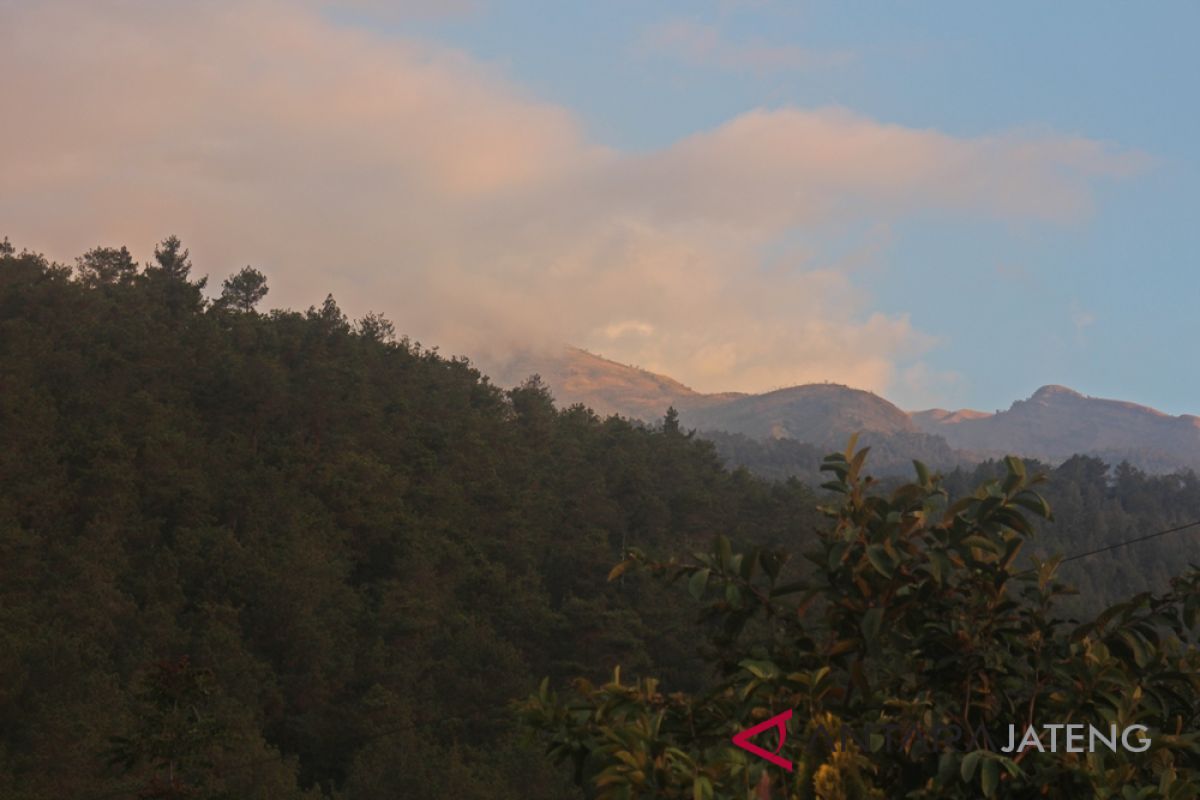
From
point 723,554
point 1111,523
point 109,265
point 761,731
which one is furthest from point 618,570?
point 1111,523

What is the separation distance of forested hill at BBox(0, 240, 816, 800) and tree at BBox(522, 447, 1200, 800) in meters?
18.7

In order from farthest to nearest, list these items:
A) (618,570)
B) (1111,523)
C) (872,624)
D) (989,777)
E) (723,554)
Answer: (1111,523) → (723,554) → (618,570) → (872,624) → (989,777)

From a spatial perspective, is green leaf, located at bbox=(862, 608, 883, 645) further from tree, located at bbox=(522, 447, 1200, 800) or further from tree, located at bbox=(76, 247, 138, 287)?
tree, located at bbox=(76, 247, 138, 287)

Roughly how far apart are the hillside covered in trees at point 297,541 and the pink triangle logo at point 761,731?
11.1 meters

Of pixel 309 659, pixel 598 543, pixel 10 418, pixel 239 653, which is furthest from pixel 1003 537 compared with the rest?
pixel 598 543

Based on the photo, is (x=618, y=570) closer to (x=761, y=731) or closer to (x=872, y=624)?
(x=761, y=731)

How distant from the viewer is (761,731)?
19.1 feet

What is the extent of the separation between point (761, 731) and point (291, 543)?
3772cm

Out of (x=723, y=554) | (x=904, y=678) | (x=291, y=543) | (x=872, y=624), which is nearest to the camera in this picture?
(x=872, y=624)

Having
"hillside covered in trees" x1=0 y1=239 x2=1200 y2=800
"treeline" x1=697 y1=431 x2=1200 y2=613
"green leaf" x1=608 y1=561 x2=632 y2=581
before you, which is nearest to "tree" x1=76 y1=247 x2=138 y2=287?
"hillside covered in trees" x1=0 y1=239 x2=1200 y2=800

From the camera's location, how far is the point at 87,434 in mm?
41438

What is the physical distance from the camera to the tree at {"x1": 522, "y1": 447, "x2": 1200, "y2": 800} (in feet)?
18.2

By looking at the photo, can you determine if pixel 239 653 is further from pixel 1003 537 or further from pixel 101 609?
pixel 1003 537

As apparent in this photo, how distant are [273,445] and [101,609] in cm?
1474
